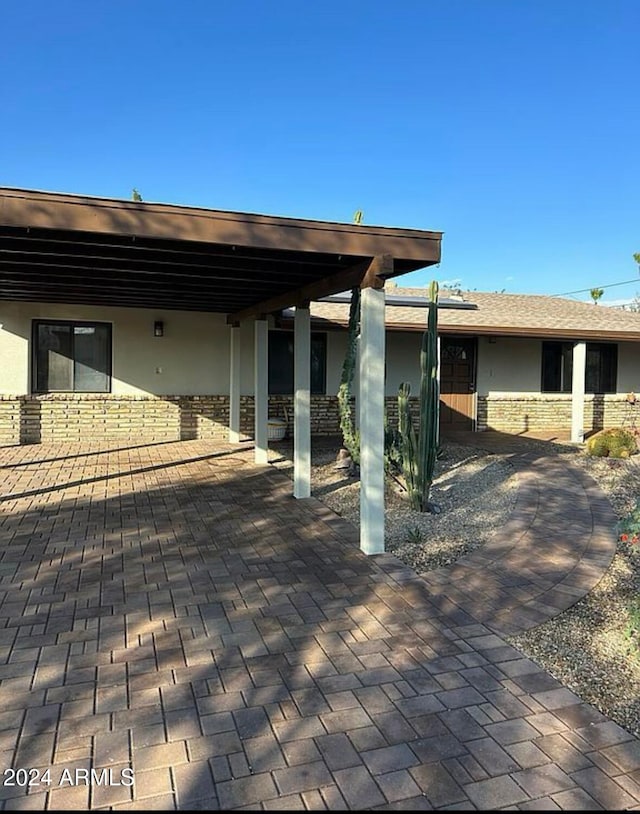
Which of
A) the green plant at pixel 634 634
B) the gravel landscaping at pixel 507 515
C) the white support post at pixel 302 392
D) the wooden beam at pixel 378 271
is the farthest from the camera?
the white support post at pixel 302 392

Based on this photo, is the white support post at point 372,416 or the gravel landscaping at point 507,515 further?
the white support post at point 372,416

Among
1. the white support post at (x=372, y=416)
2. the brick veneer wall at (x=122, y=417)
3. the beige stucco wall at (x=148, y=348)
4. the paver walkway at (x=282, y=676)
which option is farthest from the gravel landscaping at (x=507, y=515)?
the beige stucco wall at (x=148, y=348)

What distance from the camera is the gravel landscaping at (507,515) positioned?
305 centimetres

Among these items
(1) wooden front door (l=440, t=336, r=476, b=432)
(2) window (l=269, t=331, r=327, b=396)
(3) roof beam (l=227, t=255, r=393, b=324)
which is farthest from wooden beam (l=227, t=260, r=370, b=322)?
(1) wooden front door (l=440, t=336, r=476, b=432)

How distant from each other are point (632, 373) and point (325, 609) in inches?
573

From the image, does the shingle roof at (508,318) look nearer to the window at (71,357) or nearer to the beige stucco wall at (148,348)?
the beige stucco wall at (148,348)

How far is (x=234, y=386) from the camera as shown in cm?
1142

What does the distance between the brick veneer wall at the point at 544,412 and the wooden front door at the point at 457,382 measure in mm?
367

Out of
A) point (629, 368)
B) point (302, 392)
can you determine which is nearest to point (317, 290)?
point (302, 392)

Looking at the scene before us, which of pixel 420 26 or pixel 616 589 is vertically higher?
pixel 420 26

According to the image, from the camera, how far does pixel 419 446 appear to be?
6.32 m

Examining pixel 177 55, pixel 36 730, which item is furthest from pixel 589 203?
pixel 36 730

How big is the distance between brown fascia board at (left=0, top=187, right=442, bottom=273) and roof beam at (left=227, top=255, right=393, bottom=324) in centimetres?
14

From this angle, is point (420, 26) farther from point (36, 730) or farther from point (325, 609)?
point (36, 730)
